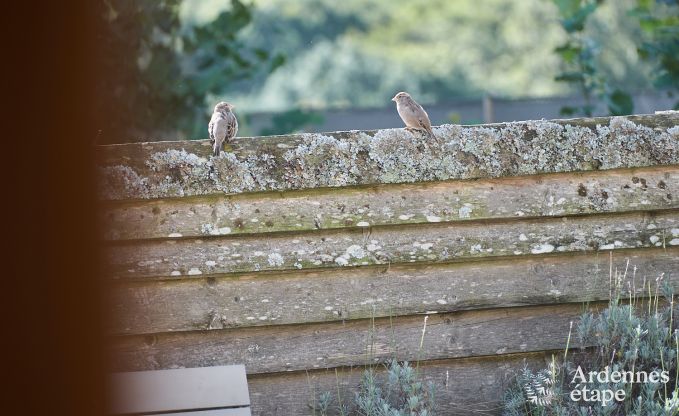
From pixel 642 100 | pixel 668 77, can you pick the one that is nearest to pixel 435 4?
pixel 642 100

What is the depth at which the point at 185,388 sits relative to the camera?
3.44 metres

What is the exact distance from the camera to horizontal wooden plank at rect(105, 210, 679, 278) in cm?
343

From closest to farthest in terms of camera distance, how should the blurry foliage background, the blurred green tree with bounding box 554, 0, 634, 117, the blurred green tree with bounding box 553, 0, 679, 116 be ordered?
1. the blurred green tree with bounding box 553, 0, 679, 116
2. the blurred green tree with bounding box 554, 0, 634, 117
3. the blurry foliage background

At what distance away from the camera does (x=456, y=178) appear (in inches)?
140

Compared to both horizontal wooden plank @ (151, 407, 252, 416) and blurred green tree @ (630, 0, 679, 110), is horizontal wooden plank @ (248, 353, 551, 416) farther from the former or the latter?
blurred green tree @ (630, 0, 679, 110)

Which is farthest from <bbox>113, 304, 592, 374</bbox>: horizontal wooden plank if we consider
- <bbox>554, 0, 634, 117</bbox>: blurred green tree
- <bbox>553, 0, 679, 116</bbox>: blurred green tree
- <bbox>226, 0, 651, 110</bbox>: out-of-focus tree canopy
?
<bbox>226, 0, 651, 110</bbox>: out-of-focus tree canopy

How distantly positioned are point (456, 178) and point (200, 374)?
3.81 feet

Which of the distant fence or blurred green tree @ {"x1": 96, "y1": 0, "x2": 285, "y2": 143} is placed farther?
the distant fence

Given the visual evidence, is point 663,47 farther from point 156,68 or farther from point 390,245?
point 390,245

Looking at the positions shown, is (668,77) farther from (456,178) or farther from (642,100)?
(642,100)

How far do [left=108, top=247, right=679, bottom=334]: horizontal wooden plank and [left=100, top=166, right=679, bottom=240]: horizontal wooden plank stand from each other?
180mm

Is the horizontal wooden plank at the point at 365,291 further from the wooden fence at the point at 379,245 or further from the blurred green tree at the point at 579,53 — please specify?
the blurred green tree at the point at 579,53

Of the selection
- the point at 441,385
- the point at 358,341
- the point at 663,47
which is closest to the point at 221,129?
the point at 358,341

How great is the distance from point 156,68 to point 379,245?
200 inches
